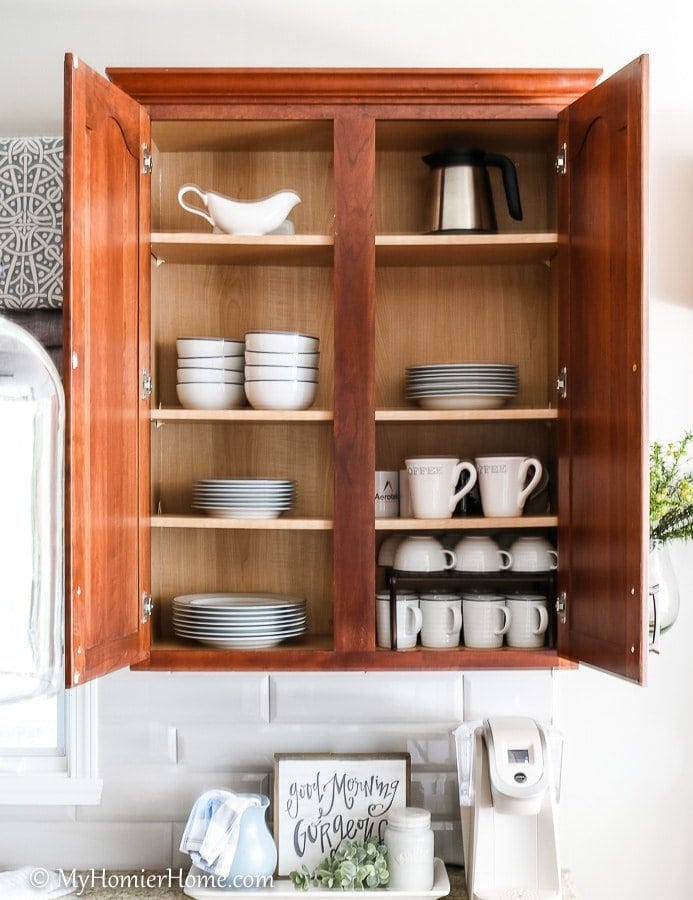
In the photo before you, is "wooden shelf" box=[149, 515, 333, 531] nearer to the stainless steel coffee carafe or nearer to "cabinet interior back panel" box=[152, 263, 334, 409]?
"cabinet interior back panel" box=[152, 263, 334, 409]

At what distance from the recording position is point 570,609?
1895 mm

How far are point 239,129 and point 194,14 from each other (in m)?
0.38

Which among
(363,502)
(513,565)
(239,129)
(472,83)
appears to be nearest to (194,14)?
(239,129)

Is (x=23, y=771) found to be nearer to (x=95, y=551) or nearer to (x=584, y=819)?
(x=95, y=551)

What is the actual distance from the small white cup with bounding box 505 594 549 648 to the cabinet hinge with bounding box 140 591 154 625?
0.69 meters

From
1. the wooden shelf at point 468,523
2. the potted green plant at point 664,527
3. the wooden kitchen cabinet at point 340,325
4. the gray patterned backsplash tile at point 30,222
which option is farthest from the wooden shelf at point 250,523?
the potted green plant at point 664,527

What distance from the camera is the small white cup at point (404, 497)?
2049mm

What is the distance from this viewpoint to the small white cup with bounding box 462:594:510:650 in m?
1.98

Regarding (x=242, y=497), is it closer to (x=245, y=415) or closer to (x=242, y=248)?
(x=245, y=415)

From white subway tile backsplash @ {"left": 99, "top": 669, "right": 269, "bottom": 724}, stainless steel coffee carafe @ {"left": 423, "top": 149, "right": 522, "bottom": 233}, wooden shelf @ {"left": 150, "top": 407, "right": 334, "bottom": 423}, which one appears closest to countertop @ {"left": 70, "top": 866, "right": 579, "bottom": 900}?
white subway tile backsplash @ {"left": 99, "top": 669, "right": 269, "bottom": 724}

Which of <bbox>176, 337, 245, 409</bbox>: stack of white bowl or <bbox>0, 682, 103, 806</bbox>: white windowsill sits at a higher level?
<bbox>176, 337, 245, 409</bbox>: stack of white bowl

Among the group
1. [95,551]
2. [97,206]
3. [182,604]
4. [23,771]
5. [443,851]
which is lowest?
[443,851]

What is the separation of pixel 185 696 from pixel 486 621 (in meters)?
0.66

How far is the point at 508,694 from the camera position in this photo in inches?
84.8
